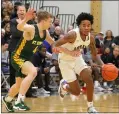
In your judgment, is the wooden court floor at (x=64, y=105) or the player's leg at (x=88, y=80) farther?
the wooden court floor at (x=64, y=105)

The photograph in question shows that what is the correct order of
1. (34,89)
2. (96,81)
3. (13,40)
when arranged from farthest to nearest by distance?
(96,81)
(34,89)
(13,40)

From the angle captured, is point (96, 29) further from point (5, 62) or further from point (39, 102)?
point (39, 102)

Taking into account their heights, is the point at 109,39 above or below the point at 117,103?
above

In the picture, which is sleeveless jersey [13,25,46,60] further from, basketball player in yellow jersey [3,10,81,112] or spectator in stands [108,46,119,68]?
spectator in stands [108,46,119,68]

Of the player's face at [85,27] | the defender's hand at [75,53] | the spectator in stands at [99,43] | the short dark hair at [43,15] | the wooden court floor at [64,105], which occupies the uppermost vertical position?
the short dark hair at [43,15]

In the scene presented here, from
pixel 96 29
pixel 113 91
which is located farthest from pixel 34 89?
pixel 96 29

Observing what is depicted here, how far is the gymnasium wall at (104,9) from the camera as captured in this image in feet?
49.9

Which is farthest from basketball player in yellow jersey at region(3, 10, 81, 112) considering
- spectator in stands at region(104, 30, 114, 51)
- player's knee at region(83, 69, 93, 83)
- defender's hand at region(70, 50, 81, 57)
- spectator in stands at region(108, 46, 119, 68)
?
spectator in stands at region(104, 30, 114, 51)

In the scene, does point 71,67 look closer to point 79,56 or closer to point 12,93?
point 79,56

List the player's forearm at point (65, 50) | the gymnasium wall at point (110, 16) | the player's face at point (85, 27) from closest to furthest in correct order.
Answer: the player's face at point (85, 27)
the player's forearm at point (65, 50)
the gymnasium wall at point (110, 16)

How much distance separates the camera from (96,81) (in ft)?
37.7

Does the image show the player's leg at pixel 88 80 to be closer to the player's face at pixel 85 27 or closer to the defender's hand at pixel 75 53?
the defender's hand at pixel 75 53

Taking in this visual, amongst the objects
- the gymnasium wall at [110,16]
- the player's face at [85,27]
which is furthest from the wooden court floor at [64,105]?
the gymnasium wall at [110,16]

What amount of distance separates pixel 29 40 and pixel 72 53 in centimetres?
89
